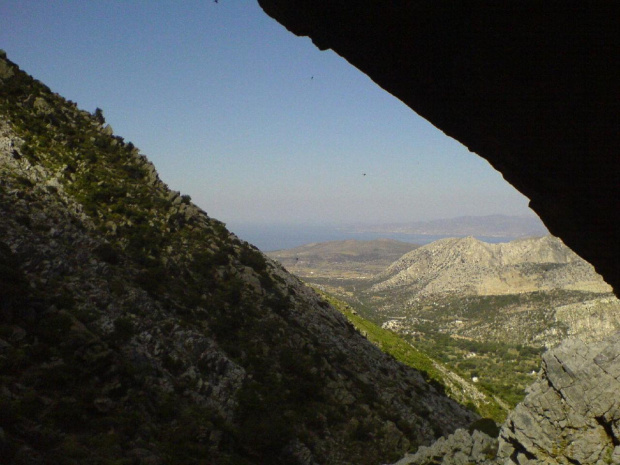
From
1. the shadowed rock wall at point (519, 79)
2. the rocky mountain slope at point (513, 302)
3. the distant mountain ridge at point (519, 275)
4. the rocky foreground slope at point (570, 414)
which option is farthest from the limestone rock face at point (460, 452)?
the distant mountain ridge at point (519, 275)

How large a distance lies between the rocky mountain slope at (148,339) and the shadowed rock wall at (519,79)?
1190 centimetres

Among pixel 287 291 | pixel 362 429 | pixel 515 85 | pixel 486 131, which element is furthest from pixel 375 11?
pixel 287 291

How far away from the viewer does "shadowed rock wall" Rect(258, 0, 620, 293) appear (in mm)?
4082

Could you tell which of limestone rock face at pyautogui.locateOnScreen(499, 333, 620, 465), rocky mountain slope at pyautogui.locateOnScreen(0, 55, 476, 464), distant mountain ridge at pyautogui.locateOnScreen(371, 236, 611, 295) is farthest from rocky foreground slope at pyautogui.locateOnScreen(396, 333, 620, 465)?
distant mountain ridge at pyautogui.locateOnScreen(371, 236, 611, 295)

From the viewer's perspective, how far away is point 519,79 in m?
4.73

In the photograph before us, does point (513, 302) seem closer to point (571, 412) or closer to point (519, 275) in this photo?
point (519, 275)

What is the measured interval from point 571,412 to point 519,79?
14391 millimetres

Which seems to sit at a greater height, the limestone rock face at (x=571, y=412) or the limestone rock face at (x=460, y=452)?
the limestone rock face at (x=571, y=412)

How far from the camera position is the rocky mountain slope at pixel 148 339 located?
11555 mm

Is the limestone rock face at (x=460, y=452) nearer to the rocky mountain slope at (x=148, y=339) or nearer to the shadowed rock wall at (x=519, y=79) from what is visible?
the rocky mountain slope at (x=148, y=339)

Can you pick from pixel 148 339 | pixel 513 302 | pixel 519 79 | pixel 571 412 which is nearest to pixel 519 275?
pixel 513 302

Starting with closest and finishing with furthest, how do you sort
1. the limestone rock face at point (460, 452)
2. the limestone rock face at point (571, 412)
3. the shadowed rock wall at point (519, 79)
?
the shadowed rock wall at point (519, 79), the limestone rock face at point (571, 412), the limestone rock face at point (460, 452)

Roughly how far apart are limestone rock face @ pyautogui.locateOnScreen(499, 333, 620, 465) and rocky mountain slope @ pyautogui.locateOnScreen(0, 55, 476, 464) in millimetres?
7309

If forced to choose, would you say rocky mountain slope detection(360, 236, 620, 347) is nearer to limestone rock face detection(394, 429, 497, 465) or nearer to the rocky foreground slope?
limestone rock face detection(394, 429, 497, 465)
